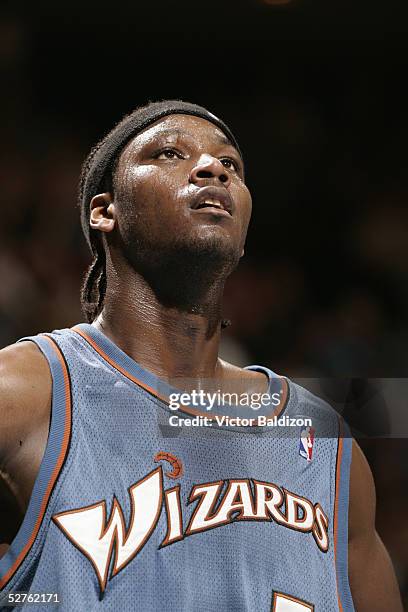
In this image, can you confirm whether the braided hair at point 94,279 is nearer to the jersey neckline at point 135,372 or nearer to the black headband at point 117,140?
the black headband at point 117,140

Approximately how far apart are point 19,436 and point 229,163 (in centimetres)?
56

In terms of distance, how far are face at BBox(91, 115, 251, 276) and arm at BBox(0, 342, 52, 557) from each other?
0.28m

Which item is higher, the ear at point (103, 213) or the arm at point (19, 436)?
the ear at point (103, 213)

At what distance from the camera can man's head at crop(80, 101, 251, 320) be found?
116 cm

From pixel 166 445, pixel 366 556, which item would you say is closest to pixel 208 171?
pixel 166 445

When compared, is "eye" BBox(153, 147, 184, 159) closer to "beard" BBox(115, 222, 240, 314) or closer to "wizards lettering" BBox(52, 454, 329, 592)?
"beard" BBox(115, 222, 240, 314)

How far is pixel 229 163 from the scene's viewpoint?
1279 millimetres

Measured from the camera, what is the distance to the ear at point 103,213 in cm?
125

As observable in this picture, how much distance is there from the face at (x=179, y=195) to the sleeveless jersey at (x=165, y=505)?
17 centimetres

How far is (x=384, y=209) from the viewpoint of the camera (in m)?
1.80

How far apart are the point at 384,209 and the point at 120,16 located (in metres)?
0.71

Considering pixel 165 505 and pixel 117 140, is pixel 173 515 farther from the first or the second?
pixel 117 140

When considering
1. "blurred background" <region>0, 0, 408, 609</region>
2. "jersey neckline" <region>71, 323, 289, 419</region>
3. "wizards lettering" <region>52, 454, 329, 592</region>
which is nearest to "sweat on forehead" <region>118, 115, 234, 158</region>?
"jersey neckline" <region>71, 323, 289, 419</region>

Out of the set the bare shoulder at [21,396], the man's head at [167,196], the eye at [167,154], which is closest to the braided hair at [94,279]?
the man's head at [167,196]
